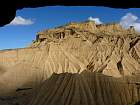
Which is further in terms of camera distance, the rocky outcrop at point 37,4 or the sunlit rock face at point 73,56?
the sunlit rock face at point 73,56

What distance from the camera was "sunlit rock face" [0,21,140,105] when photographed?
6252 centimetres

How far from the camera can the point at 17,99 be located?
173 ft

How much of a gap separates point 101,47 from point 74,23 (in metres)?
17.1

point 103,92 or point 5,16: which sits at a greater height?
point 5,16

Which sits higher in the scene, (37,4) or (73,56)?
(73,56)

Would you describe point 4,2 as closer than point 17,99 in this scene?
Yes

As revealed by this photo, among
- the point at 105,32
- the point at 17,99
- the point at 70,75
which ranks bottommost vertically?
the point at 17,99

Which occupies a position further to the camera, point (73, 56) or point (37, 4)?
point (73, 56)

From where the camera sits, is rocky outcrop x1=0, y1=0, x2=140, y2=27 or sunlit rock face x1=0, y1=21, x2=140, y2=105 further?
sunlit rock face x1=0, y1=21, x2=140, y2=105

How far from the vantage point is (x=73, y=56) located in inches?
3280

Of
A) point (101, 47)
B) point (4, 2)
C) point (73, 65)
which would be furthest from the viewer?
point (101, 47)

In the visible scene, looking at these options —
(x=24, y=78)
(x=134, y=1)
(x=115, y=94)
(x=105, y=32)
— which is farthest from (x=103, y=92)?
(x=105, y=32)

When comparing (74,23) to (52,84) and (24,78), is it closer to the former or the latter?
(24,78)

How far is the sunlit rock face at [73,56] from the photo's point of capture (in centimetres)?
6252
